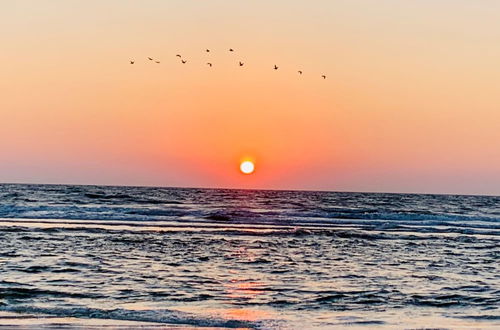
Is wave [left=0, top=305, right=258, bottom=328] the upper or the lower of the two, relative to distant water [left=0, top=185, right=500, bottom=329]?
lower

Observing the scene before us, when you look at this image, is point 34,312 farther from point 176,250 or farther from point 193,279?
point 176,250

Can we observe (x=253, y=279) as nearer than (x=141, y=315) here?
No

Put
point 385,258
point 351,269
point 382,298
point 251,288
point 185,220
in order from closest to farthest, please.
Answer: point 382,298
point 251,288
point 351,269
point 385,258
point 185,220

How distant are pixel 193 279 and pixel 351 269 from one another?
4669 millimetres

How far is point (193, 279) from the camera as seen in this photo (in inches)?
763

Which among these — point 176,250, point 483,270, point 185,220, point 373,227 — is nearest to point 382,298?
point 483,270

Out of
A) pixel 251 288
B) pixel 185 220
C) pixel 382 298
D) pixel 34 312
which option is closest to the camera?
pixel 34 312

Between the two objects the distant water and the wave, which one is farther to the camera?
the distant water

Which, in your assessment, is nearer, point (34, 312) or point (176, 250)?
point (34, 312)

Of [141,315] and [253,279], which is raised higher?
[253,279]

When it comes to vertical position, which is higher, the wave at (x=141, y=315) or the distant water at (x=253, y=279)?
the distant water at (x=253, y=279)

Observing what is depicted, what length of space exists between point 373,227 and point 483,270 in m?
22.6

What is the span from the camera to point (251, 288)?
719 inches

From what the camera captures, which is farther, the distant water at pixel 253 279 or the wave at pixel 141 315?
the distant water at pixel 253 279
